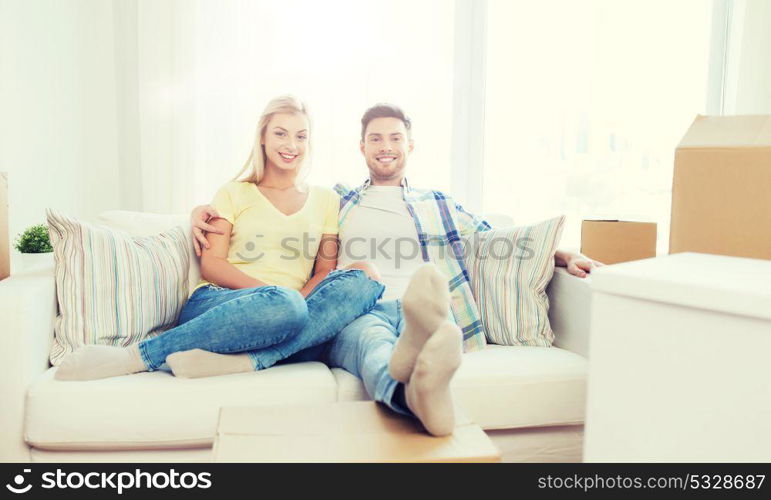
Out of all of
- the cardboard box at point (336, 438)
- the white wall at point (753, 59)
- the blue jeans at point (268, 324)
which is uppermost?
the white wall at point (753, 59)

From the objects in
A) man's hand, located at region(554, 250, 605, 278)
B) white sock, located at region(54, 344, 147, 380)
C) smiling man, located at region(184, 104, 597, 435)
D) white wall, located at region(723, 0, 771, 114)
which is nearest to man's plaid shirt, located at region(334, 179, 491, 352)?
smiling man, located at region(184, 104, 597, 435)

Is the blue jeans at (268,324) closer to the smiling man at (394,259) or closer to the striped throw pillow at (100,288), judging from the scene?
the smiling man at (394,259)

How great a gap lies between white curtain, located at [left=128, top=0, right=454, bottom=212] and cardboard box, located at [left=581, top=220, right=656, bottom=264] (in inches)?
42.7

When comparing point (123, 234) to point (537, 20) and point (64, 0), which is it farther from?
point (537, 20)

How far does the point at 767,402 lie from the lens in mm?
→ 889

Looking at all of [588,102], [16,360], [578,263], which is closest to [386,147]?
[578,263]

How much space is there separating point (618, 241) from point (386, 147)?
2.52ft

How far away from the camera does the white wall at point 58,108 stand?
2260 millimetres

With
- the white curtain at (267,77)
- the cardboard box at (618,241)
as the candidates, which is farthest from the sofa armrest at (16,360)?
the cardboard box at (618,241)

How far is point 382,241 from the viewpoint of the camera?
2.07m

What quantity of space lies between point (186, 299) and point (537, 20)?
7.00 feet

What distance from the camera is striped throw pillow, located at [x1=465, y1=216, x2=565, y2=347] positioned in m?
1.92

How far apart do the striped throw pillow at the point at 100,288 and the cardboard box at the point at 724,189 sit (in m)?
1.26
